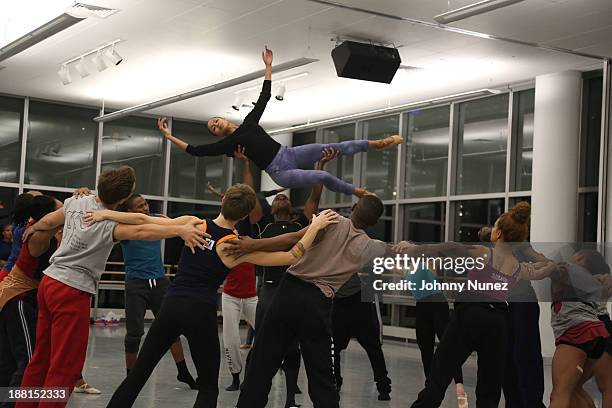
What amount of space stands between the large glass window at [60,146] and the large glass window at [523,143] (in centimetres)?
772

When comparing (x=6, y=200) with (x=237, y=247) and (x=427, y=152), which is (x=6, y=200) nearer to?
(x=427, y=152)

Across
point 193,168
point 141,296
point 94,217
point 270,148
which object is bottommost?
point 141,296

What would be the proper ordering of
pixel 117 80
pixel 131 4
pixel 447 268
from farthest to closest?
pixel 117 80, pixel 131 4, pixel 447 268

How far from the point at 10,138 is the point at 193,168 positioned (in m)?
3.53

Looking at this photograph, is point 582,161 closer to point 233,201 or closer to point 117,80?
point 117,80

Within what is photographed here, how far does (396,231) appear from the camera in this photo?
15.0 metres

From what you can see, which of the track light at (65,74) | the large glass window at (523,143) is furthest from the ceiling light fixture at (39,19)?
the large glass window at (523,143)

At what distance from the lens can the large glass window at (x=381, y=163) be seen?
49.7 feet

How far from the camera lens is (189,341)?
4.40m

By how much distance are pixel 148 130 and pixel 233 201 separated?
12501mm

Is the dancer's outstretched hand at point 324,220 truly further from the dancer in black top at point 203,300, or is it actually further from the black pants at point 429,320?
the black pants at point 429,320

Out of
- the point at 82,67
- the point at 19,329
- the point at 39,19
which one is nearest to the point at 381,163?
the point at 82,67

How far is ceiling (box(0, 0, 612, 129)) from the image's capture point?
9.31 metres

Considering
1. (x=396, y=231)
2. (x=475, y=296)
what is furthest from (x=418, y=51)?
(x=475, y=296)
